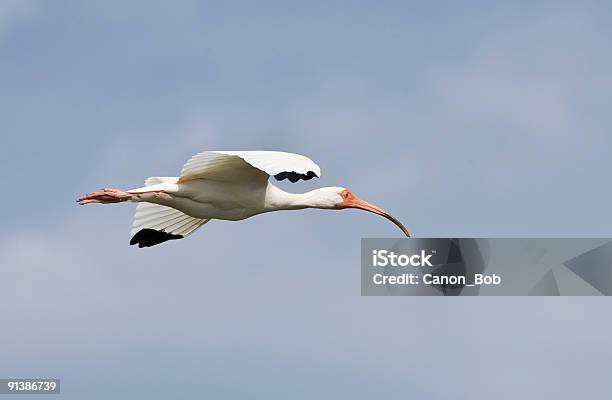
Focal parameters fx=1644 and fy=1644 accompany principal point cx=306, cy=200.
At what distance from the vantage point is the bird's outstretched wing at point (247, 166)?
2839 cm

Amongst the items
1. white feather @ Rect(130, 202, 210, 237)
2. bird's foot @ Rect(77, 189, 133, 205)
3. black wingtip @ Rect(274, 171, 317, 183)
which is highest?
white feather @ Rect(130, 202, 210, 237)

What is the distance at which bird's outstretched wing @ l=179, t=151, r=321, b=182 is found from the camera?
1118 inches

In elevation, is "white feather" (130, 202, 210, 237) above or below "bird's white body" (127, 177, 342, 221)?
above

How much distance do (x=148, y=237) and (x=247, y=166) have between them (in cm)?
435

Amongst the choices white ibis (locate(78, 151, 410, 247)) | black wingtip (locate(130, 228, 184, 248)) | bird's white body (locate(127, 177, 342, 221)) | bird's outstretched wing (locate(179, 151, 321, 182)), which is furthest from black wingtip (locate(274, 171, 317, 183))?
black wingtip (locate(130, 228, 184, 248))

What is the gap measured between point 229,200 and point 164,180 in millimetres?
1681

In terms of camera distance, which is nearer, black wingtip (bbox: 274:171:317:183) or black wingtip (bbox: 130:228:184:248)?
black wingtip (bbox: 274:171:317:183)

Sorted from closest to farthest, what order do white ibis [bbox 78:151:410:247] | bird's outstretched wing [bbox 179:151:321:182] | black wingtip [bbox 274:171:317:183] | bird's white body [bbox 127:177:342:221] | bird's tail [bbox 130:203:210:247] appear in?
black wingtip [bbox 274:171:317:183] → bird's outstretched wing [bbox 179:151:321:182] → white ibis [bbox 78:151:410:247] → bird's white body [bbox 127:177:342:221] → bird's tail [bbox 130:203:210:247]

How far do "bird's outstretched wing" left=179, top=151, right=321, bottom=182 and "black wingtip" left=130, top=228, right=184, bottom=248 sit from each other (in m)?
3.22

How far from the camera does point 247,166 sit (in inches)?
1197

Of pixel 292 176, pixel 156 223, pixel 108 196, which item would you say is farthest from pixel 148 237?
pixel 292 176

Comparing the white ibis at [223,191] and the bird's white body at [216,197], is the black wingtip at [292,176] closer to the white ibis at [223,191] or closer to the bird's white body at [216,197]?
the white ibis at [223,191]

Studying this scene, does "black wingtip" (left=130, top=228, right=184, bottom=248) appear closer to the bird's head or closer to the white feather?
the white feather

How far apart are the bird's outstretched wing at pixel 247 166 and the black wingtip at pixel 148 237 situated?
10.6ft
